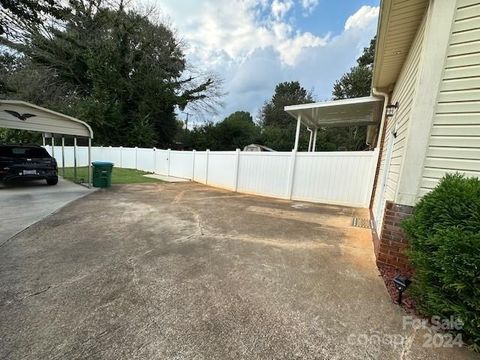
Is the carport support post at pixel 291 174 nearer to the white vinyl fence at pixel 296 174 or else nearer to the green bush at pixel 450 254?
the white vinyl fence at pixel 296 174

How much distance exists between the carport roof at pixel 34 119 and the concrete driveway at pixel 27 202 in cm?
200

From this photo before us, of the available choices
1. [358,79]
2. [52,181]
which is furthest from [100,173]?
[358,79]

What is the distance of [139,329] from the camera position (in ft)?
6.72

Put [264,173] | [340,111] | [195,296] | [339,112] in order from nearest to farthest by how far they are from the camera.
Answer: [195,296], [340,111], [339,112], [264,173]

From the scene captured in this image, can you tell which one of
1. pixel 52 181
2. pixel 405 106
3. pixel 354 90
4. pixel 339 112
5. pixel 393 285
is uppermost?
pixel 354 90

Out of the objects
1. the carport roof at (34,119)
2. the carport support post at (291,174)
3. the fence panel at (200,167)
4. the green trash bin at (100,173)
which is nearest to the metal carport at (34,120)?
the carport roof at (34,119)

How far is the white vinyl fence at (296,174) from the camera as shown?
7.06m

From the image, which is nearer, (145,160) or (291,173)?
(291,173)

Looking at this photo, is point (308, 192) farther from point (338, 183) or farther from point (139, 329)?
point (139, 329)

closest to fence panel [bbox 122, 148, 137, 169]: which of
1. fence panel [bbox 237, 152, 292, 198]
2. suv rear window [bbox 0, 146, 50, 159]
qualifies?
suv rear window [bbox 0, 146, 50, 159]

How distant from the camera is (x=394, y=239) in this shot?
3064 millimetres

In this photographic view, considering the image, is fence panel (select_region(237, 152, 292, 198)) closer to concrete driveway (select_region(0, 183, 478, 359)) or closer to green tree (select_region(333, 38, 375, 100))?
concrete driveway (select_region(0, 183, 478, 359))

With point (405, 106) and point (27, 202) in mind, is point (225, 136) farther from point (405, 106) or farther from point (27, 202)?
point (405, 106)

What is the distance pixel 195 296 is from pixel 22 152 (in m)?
9.17
